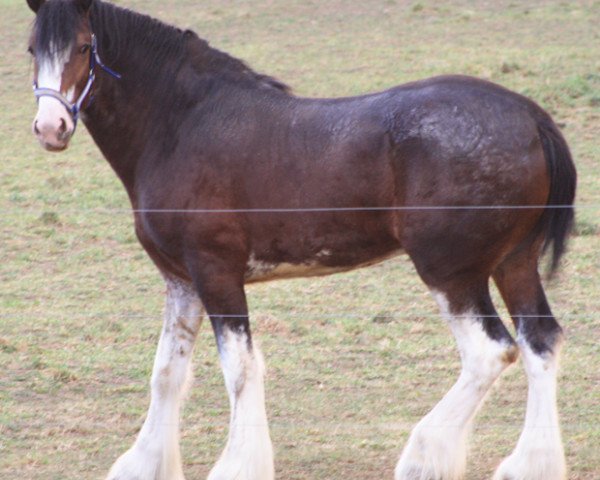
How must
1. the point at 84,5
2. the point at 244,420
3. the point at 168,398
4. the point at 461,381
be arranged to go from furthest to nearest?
1. the point at 168,398
2. the point at 84,5
3. the point at 244,420
4. the point at 461,381

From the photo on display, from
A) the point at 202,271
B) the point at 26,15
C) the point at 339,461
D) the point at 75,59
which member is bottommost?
the point at 339,461

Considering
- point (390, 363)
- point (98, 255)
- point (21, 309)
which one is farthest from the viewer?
point (98, 255)

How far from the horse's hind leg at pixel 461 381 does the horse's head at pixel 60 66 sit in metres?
1.82

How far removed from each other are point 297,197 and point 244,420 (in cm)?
103

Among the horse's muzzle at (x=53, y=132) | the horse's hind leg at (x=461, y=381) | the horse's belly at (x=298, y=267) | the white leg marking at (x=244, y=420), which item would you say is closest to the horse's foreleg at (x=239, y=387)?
the white leg marking at (x=244, y=420)

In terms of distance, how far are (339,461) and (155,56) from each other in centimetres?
216

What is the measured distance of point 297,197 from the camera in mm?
5633

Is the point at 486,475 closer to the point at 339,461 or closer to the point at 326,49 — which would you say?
the point at 339,461

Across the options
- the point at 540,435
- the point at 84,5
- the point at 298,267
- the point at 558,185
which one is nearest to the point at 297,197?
the point at 298,267

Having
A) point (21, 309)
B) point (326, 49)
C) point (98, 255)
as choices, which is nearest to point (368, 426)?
point (21, 309)

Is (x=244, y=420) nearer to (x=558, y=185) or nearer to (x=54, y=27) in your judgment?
(x=558, y=185)

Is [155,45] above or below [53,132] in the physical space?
above

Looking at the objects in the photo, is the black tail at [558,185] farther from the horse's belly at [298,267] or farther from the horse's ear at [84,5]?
the horse's ear at [84,5]

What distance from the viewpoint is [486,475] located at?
585 centimetres
